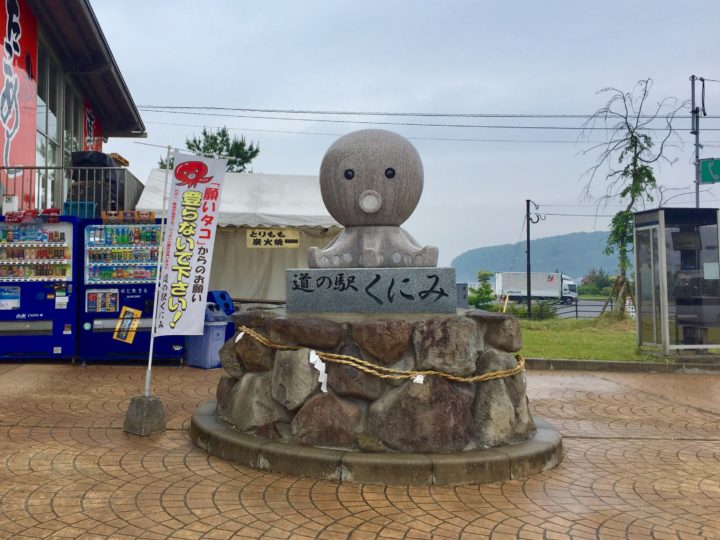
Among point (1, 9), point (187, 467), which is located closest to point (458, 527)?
point (187, 467)

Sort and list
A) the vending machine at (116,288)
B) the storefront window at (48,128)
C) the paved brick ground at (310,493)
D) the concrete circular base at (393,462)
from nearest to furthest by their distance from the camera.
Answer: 1. the paved brick ground at (310,493)
2. the concrete circular base at (393,462)
3. the vending machine at (116,288)
4. the storefront window at (48,128)

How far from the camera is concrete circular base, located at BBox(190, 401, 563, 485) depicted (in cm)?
442

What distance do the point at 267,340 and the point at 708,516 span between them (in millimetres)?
3589

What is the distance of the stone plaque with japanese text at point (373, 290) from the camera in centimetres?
530

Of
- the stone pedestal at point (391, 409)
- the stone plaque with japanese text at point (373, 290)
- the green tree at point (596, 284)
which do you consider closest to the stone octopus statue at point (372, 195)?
the stone plaque with japanese text at point (373, 290)

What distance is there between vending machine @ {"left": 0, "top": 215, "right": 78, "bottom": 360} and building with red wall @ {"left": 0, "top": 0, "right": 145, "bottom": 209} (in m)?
1.39

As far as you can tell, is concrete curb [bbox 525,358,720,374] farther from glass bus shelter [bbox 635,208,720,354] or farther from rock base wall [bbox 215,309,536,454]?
rock base wall [bbox 215,309,536,454]

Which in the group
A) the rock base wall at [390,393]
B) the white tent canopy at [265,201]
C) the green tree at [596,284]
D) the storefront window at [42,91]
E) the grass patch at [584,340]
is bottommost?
the grass patch at [584,340]

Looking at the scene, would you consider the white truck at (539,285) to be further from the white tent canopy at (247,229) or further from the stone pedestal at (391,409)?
the stone pedestal at (391,409)

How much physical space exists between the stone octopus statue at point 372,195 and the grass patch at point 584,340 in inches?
258

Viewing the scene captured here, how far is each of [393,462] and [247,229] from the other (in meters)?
9.68

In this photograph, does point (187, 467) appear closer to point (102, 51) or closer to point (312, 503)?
point (312, 503)

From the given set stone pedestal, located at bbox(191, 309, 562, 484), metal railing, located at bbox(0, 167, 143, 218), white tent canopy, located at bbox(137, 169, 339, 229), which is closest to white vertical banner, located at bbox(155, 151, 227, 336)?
stone pedestal, located at bbox(191, 309, 562, 484)

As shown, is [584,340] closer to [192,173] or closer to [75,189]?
[192,173]
